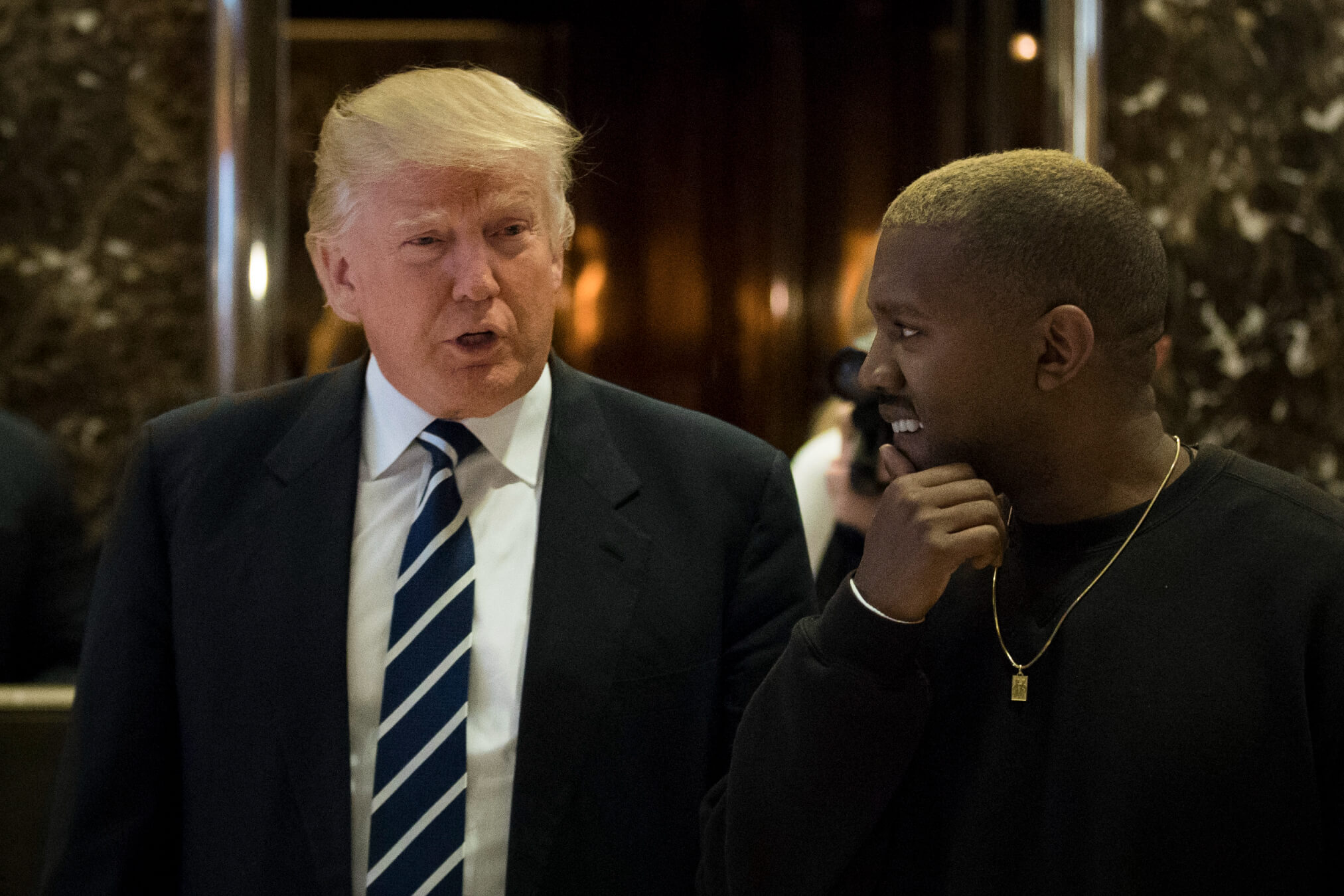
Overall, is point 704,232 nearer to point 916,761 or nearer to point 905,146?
point 905,146

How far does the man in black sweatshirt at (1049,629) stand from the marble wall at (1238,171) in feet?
6.56

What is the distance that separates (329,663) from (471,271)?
0.50 m

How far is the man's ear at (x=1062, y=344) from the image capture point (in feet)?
3.77

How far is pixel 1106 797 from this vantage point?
1.12 meters

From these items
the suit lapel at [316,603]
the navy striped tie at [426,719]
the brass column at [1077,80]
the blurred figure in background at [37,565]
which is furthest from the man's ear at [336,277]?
the brass column at [1077,80]

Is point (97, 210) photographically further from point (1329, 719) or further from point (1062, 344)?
point (1329, 719)

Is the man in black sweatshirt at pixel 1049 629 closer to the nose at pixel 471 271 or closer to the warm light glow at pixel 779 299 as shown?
the nose at pixel 471 271

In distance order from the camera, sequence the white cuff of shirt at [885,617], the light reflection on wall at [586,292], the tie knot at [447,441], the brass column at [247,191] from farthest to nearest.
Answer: the light reflection on wall at [586,292], the brass column at [247,191], the tie knot at [447,441], the white cuff of shirt at [885,617]

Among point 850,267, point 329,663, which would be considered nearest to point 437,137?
point 329,663

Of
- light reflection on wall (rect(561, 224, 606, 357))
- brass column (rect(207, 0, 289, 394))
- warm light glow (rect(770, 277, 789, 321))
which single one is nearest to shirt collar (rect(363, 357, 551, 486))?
brass column (rect(207, 0, 289, 394))

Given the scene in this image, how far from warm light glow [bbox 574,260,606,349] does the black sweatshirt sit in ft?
6.39

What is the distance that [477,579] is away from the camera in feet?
5.01

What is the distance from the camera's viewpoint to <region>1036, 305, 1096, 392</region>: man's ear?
3.77 ft

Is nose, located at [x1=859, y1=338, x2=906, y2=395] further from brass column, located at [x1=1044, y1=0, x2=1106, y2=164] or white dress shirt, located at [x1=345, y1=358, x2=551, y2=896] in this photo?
brass column, located at [x1=1044, y1=0, x2=1106, y2=164]
